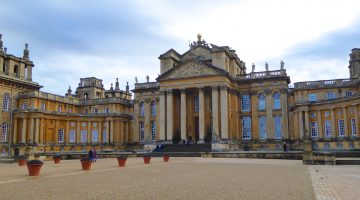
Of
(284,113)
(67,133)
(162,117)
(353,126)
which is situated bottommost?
(67,133)

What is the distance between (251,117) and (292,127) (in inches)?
232

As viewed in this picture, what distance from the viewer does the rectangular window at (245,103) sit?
54344 millimetres

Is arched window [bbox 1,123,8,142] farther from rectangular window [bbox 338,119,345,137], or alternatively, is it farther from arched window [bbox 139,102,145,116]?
rectangular window [bbox 338,119,345,137]

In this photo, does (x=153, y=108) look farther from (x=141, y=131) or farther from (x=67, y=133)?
(x=67, y=133)

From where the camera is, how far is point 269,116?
172ft

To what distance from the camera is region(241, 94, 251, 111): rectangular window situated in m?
54.3

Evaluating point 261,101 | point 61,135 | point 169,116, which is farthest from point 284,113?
point 61,135

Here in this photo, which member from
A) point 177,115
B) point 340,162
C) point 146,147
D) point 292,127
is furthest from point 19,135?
point 340,162

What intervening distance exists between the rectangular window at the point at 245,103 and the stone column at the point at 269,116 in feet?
9.00

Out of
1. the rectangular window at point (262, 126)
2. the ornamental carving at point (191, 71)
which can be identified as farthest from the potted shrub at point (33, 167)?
the rectangular window at point (262, 126)

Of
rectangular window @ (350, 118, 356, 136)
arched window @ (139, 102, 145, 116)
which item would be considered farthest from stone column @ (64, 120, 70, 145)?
rectangular window @ (350, 118, 356, 136)

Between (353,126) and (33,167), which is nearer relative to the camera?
(33,167)

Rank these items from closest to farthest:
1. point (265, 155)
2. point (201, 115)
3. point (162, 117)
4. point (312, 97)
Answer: point (265, 155) → point (201, 115) → point (312, 97) → point (162, 117)

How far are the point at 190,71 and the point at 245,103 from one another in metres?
9.87
